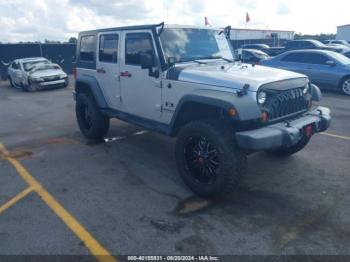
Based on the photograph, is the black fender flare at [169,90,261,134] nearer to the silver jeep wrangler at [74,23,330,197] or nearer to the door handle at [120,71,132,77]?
the silver jeep wrangler at [74,23,330,197]

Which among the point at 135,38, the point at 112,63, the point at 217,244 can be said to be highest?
the point at 135,38

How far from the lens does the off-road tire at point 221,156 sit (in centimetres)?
381

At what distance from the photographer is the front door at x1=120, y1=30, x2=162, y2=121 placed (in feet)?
16.1

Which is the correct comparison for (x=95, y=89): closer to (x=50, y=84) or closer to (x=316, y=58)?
(x=316, y=58)

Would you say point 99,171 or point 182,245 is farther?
point 99,171

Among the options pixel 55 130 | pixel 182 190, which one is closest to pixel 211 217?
pixel 182 190

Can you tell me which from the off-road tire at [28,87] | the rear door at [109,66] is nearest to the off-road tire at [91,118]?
the rear door at [109,66]

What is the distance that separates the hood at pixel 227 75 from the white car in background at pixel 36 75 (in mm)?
12021

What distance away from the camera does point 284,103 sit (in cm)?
418

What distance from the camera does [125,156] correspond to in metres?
5.92

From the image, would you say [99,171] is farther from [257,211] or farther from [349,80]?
[349,80]

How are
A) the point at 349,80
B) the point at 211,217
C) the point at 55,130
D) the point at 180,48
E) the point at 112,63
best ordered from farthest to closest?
the point at 349,80
the point at 55,130
the point at 112,63
the point at 180,48
the point at 211,217

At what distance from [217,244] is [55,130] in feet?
19.1

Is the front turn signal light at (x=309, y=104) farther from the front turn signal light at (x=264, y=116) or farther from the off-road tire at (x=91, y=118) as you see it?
the off-road tire at (x=91, y=118)
